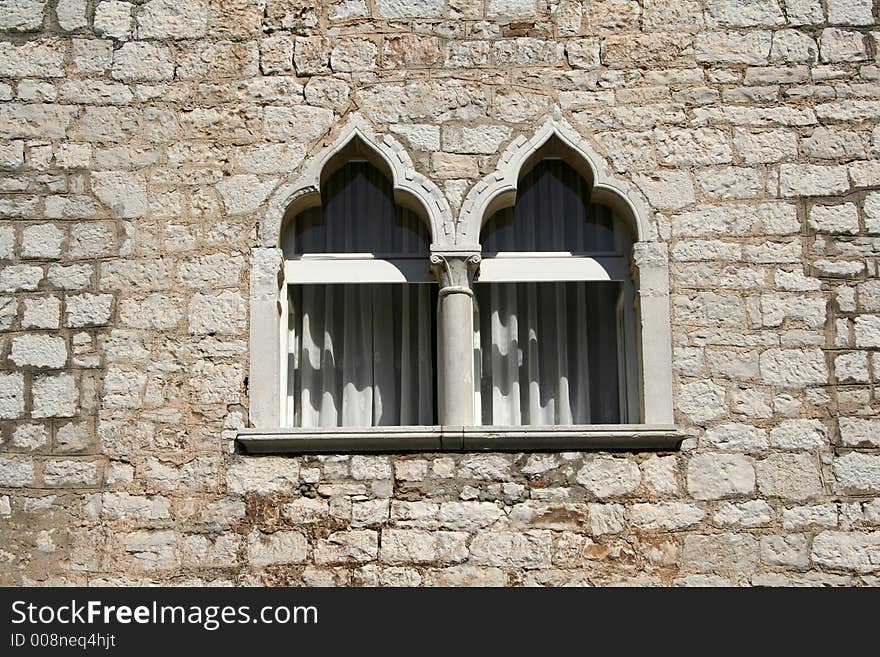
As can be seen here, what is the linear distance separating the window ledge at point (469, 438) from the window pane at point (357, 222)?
3.59 feet

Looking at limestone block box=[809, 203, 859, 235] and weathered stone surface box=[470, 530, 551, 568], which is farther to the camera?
limestone block box=[809, 203, 859, 235]

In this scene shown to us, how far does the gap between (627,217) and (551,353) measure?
2.60ft

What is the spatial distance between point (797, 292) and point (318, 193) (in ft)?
7.96

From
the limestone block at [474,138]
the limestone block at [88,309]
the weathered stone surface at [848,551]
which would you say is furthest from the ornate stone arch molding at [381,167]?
the weathered stone surface at [848,551]

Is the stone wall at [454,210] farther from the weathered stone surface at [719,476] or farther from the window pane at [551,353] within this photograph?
the window pane at [551,353]

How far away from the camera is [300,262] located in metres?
7.16

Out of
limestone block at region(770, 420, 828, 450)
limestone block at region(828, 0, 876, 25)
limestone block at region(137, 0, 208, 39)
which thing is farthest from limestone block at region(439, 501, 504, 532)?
limestone block at region(828, 0, 876, 25)

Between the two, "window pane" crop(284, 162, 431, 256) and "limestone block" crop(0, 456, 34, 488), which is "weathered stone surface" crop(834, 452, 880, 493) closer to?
"window pane" crop(284, 162, 431, 256)

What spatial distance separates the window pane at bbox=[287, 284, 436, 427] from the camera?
7051mm

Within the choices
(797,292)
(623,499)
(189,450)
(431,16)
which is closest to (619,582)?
(623,499)

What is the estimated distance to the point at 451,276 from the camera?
6.90 meters

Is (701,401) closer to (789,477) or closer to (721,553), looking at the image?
A: (789,477)

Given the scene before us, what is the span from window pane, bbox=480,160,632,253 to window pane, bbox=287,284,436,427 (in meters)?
0.52

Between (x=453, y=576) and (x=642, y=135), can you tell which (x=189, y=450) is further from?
(x=642, y=135)
